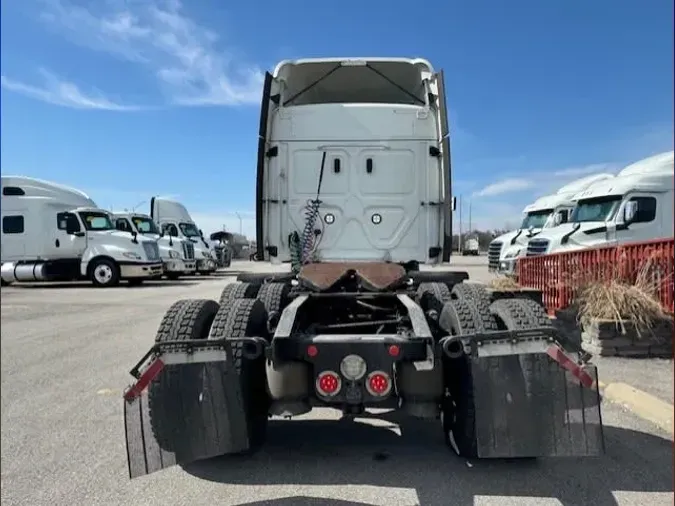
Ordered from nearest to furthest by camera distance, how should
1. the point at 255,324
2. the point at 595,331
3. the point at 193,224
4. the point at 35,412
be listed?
the point at 255,324 → the point at 35,412 → the point at 595,331 → the point at 193,224

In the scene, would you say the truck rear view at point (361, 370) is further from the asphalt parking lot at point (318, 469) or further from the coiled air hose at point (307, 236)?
the coiled air hose at point (307, 236)

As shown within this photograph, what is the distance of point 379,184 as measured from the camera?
223 inches

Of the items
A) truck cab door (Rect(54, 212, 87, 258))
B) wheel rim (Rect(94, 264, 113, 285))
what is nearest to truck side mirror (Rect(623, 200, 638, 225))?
wheel rim (Rect(94, 264, 113, 285))

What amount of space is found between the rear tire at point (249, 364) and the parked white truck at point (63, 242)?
1641cm

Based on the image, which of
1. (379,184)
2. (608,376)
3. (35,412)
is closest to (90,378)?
(35,412)

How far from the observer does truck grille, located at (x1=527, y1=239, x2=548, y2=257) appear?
13.1m

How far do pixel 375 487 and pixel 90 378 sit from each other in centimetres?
396

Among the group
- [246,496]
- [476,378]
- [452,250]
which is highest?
[452,250]

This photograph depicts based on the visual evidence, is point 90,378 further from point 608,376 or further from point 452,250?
point 608,376

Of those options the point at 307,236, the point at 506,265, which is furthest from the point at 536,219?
the point at 307,236

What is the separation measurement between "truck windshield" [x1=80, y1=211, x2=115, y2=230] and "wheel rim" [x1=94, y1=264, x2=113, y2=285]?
1392 mm

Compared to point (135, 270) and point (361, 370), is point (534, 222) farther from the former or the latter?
point (361, 370)

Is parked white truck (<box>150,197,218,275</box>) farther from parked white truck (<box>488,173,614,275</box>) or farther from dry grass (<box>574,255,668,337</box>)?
dry grass (<box>574,255,668,337</box>)

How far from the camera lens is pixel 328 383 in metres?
3.04
